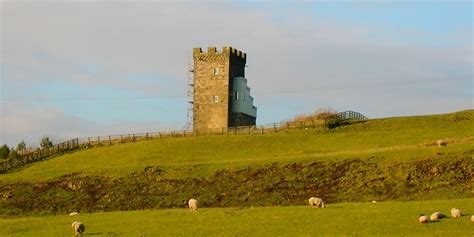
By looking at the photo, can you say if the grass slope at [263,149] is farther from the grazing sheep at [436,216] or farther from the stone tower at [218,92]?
the grazing sheep at [436,216]

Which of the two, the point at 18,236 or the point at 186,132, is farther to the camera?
the point at 186,132

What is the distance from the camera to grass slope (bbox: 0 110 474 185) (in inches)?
2603

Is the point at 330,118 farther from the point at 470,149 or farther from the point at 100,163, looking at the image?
the point at 470,149

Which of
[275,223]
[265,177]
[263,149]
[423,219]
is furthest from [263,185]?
[423,219]

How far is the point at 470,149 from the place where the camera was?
5988 centimetres

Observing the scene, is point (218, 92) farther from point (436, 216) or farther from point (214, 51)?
point (436, 216)

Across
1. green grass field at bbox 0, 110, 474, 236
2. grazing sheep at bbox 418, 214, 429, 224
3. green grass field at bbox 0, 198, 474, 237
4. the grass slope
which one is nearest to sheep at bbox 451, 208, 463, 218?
green grass field at bbox 0, 198, 474, 237

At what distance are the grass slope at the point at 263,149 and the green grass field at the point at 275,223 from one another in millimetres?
22311

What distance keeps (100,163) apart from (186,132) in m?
23.6

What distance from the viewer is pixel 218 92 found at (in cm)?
12062

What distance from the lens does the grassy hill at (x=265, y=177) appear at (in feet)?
177

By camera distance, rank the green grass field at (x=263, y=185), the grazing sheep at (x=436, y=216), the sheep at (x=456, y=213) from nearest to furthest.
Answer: the grazing sheep at (x=436, y=216) → the sheep at (x=456, y=213) → the green grass field at (x=263, y=185)

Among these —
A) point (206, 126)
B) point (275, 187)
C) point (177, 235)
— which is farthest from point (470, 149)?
point (206, 126)

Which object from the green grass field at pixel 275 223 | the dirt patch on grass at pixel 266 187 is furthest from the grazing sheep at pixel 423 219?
the dirt patch on grass at pixel 266 187
